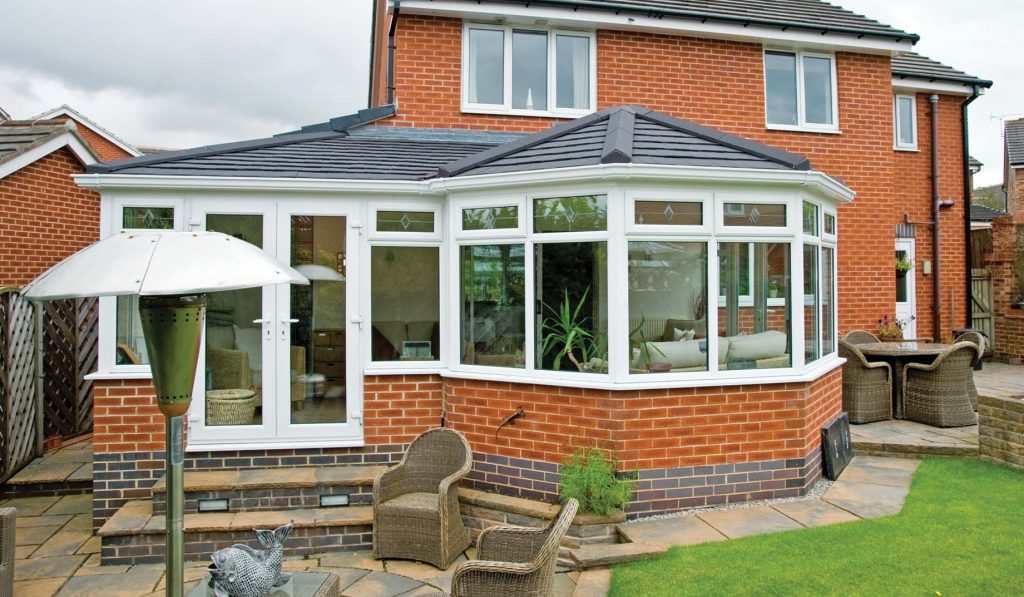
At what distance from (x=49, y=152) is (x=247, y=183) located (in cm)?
569

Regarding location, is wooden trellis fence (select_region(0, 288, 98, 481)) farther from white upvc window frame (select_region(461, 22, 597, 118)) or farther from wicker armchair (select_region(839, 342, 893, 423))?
wicker armchair (select_region(839, 342, 893, 423))

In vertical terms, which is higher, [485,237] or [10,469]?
[485,237]

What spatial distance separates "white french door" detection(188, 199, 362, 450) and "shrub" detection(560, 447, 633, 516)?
2305 mm

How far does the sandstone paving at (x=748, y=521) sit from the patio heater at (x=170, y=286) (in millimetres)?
3988

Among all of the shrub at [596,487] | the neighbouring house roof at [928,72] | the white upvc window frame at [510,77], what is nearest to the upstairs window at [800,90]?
the neighbouring house roof at [928,72]

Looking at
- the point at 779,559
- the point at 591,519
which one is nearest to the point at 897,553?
the point at 779,559

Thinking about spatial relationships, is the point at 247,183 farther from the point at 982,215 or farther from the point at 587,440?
the point at 982,215

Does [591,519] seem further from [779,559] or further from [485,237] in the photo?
[485,237]

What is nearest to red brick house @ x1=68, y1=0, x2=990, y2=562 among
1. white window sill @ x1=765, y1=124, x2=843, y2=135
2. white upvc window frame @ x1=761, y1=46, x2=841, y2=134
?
white window sill @ x1=765, y1=124, x2=843, y2=135

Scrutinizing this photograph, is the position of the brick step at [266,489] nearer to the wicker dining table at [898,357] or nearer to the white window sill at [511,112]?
the white window sill at [511,112]

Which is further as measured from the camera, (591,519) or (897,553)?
(591,519)

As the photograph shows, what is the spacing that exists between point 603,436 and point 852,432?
13.6ft

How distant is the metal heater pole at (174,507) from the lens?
3.33 m

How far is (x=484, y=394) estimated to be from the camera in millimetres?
6348
